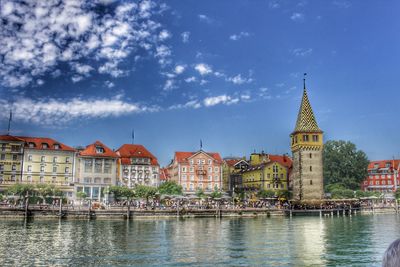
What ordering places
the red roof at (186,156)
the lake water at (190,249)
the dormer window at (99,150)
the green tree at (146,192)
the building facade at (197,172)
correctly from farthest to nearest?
1. the red roof at (186,156)
2. the building facade at (197,172)
3. the dormer window at (99,150)
4. the green tree at (146,192)
5. the lake water at (190,249)

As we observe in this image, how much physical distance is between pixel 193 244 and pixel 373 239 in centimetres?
1629

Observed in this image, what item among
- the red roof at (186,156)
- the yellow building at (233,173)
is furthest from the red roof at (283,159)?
the red roof at (186,156)

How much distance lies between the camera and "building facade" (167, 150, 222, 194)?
100 metres

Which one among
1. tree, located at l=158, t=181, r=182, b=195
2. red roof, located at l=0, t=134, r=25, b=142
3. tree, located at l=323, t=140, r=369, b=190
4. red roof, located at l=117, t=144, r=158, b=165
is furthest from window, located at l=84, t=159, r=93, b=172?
tree, located at l=323, t=140, r=369, b=190

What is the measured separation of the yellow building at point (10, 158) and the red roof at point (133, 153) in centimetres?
2223

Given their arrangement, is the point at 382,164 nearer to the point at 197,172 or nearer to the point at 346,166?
the point at 346,166

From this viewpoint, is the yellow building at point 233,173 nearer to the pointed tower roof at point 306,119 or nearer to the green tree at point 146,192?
the pointed tower roof at point 306,119

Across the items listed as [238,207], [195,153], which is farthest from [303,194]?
[195,153]

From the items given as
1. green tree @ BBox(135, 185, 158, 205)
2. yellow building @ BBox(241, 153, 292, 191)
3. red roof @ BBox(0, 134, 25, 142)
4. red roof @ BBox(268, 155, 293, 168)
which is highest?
red roof @ BBox(0, 134, 25, 142)

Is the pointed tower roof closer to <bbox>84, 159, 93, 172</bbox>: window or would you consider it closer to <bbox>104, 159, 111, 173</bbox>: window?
<bbox>104, 159, 111, 173</bbox>: window

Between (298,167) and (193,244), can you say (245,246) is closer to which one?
(193,244)

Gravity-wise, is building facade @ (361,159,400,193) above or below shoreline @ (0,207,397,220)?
above

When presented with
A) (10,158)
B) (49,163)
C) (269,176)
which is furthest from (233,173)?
(10,158)

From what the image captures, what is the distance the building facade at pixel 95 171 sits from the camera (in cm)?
8759
